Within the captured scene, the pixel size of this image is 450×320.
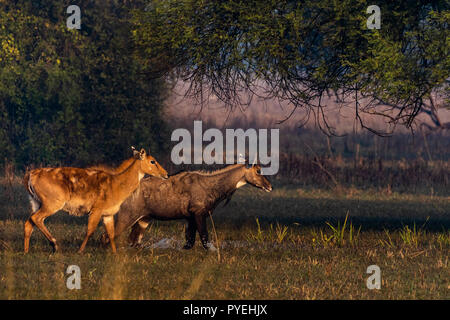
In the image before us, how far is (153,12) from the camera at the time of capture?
59.0 feet

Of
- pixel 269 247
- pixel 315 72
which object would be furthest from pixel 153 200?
pixel 315 72

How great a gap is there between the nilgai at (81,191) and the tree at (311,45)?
437 cm

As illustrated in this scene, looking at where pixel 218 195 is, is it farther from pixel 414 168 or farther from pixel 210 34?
pixel 414 168

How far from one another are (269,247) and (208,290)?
15.0 ft

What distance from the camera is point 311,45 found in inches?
675

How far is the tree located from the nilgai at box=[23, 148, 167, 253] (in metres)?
4.37

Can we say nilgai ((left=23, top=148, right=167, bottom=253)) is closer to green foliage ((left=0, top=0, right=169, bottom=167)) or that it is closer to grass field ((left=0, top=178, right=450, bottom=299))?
grass field ((left=0, top=178, right=450, bottom=299))

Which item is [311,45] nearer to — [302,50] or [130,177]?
[302,50]

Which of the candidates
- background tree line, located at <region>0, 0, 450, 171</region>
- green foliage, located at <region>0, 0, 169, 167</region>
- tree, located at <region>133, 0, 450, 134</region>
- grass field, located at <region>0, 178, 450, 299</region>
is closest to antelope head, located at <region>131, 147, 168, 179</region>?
grass field, located at <region>0, 178, 450, 299</region>

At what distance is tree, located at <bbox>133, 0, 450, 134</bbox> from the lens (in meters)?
15.6

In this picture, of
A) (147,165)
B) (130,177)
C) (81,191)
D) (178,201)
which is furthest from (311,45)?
(81,191)

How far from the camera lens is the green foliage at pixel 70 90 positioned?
30.3m

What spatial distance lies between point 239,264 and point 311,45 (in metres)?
6.48

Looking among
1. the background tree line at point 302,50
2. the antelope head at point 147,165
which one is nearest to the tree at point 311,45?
the background tree line at point 302,50
